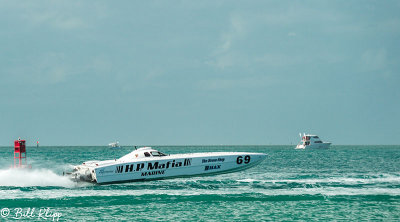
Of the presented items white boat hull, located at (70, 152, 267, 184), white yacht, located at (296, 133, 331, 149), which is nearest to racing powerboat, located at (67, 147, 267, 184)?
white boat hull, located at (70, 152, 267, 184)

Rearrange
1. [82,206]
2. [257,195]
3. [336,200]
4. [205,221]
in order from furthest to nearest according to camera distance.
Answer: [257,195] → [336,200] → [82,206] → [205,221]

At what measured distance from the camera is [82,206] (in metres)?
17.3

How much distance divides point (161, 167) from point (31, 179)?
8.30m

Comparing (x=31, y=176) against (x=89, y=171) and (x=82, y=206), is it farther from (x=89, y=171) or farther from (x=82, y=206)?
(x=82, y=206)

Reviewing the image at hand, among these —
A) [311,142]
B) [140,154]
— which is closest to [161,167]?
[140,154]

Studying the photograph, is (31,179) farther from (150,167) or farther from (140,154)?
Answer: (150,167)

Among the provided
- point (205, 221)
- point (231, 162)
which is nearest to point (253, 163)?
point (231, 162)

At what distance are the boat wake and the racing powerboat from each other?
1.76 meters

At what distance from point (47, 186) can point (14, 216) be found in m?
8.25

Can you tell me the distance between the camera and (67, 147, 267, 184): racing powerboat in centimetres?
2184

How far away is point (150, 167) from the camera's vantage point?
2250 centimetres

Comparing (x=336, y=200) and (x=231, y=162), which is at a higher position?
(x=231, y=162)

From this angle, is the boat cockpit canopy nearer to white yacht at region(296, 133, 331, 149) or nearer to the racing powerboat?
the racing powerboat

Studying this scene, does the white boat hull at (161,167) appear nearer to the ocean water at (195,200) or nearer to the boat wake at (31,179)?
the ocean water at (195,200)
